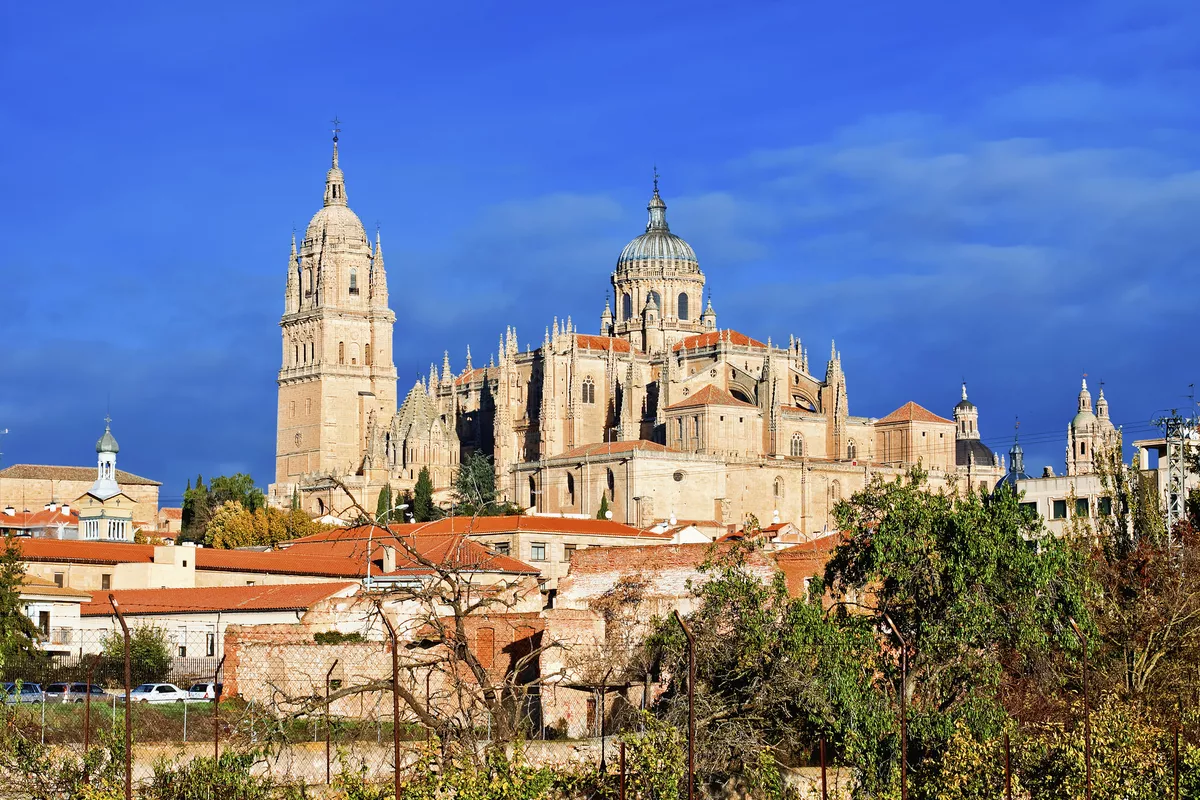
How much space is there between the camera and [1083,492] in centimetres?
6506

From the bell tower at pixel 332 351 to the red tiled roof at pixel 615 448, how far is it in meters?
22.2

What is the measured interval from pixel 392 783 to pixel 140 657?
62.5 feet

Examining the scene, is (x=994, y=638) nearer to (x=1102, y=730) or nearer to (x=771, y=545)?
(x=1102, y=730)

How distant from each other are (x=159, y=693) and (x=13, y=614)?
5826 mm

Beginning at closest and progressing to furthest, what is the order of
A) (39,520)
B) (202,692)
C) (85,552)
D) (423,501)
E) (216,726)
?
(216,726), (202,692), (85,552), (39,520), (423,501)

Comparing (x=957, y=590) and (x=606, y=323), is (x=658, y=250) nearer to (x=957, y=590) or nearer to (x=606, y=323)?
(x=606, y=323)

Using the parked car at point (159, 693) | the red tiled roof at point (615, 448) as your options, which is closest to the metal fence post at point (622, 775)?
the parked car at point (159, 693)

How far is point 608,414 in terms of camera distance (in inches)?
4311

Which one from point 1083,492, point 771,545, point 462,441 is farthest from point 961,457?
point 771,545

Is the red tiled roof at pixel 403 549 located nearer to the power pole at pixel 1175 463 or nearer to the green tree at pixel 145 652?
the green tree at pixel 145 652

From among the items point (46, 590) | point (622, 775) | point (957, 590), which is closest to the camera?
point (622, 775)

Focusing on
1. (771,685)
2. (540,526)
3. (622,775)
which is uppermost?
(540,526)

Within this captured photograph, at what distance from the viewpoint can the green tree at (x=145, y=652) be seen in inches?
1463

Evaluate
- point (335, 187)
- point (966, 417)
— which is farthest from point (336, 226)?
point (966, 417)
